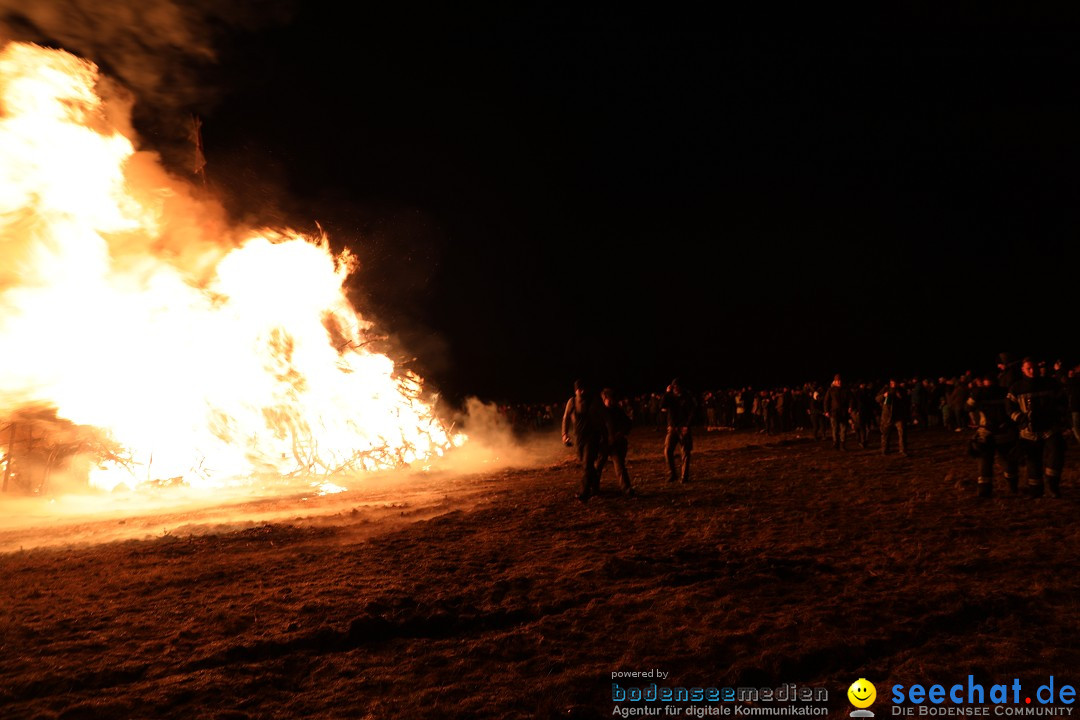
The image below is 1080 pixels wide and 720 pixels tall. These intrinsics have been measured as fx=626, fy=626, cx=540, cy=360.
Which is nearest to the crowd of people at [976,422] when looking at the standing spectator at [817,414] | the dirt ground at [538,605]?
the standing spectator at [817,414]

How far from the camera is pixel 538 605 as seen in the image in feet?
16.9

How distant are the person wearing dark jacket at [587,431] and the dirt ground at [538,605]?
0.69m

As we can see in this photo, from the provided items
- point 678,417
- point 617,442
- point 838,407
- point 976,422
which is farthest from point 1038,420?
point 838,407

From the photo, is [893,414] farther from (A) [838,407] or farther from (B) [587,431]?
(B) [587,431]

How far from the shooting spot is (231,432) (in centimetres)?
1416

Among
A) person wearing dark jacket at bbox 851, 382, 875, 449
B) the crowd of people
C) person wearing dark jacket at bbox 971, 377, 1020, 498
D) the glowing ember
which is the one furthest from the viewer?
person wearing dark jacket at bbox 851, 382, 875, 449

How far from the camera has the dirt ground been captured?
380cm

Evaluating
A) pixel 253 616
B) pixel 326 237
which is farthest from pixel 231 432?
pixel 253 616

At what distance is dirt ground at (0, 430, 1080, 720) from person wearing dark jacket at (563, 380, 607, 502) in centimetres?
69

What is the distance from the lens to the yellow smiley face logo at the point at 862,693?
11.1 ft

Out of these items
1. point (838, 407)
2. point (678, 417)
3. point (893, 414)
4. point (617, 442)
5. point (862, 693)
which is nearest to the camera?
point (862, 693)

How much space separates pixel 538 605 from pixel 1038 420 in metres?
6.99

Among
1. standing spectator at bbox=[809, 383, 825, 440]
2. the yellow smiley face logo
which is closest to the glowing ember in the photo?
standing spectator at bbox=[809, 383, 825, 440]

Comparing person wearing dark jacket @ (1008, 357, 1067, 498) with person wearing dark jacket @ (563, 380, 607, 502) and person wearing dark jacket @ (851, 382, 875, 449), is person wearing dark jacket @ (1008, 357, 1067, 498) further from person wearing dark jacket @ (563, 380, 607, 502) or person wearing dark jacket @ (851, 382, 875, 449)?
person wearing dark jacket @ (851, 382, 875, 449)
